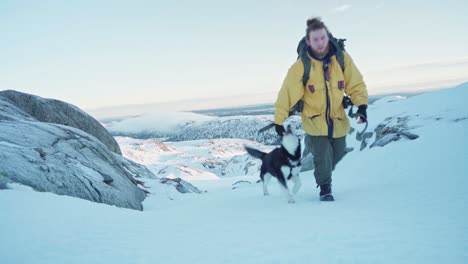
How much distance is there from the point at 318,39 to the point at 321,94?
0.99 metres

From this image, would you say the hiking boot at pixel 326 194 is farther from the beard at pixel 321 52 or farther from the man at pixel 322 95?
the beard at pixel 321 52

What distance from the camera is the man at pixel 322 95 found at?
6031mm

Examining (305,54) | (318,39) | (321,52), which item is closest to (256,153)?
(305,54)

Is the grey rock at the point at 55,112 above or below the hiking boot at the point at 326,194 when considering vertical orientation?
above

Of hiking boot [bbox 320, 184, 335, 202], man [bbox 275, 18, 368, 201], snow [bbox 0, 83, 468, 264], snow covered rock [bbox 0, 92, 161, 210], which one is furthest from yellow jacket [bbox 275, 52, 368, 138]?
snow covered rock [bbox 0, 92, 161, 210]

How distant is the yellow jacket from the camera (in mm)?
6082

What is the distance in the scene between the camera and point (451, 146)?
7.59 meters

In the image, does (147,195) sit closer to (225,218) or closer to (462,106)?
(225,218)

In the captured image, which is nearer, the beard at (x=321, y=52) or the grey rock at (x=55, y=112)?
the beard at (x=321, y=52)

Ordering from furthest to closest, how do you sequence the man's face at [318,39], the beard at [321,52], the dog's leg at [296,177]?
the dog's leg at [296,177] → the beard at [321,52] → the man's face at [318,39]

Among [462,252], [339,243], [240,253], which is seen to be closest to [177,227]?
[240,253]

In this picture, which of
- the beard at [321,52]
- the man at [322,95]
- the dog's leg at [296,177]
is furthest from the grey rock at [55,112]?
the beard at [321,52]

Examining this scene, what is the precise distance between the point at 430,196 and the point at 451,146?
3.15 m

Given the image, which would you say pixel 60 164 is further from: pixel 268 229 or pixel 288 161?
pixel 268 229
